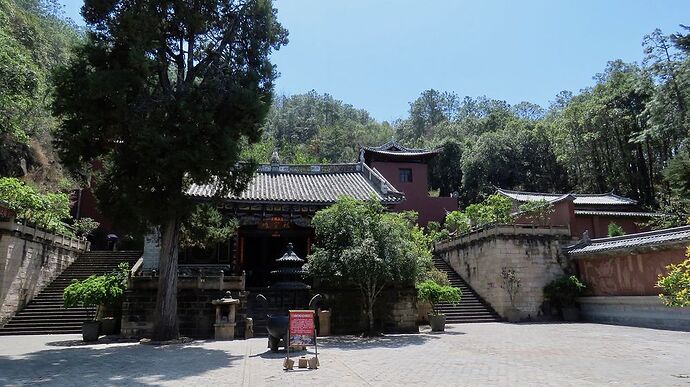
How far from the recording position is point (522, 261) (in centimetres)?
1769

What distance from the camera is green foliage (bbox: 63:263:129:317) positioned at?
12039 millimetres

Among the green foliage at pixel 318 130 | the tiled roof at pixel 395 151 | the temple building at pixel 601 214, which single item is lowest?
the temple building at pixel 601 214

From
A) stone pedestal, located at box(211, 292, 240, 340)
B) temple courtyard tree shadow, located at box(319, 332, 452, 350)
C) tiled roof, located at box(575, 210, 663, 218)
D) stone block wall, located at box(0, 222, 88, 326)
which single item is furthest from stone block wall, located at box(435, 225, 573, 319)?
stone block wall, located at box(0, 222, 88, 326)

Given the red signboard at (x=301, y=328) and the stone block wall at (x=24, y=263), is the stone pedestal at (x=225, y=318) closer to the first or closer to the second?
the red signboard at (x=301, y=328)

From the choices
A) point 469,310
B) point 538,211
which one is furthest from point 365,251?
point 538,211

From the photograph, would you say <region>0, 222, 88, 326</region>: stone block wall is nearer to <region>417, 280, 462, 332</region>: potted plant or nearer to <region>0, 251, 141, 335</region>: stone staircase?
<region>0, 251, 141, 335</region>: stone staircase

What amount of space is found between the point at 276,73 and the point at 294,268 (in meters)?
5.21

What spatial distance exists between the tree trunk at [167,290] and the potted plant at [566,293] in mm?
13299

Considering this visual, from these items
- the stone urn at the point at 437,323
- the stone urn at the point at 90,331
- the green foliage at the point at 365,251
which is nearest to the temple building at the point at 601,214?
the stone urn at the point at 437,323

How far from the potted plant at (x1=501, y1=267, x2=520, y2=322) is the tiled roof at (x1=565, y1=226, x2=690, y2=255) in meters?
2.60

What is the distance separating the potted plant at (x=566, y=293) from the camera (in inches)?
675

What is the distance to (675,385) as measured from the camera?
18.6 feet

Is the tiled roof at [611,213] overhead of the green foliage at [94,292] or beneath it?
overhead

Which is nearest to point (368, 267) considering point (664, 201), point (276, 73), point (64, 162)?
point (276, 73)
